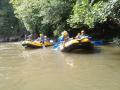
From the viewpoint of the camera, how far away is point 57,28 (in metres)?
25.0

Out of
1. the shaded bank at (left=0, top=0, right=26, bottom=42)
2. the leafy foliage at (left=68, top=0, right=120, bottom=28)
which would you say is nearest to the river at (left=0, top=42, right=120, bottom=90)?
the leafy foliage at (left=68, top=0, right=120, bottom=28)

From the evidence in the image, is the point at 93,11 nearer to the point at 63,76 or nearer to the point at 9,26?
the point at 63,76

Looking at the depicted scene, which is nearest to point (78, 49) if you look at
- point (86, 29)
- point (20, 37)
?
point (86, 29)

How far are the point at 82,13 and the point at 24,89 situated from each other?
10065mm

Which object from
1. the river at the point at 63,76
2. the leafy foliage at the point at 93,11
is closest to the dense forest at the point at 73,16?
the leafy foliage at the point at 93,11

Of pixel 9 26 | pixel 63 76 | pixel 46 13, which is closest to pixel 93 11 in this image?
pixel 63 76

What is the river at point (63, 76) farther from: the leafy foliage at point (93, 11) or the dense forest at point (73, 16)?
the dense forest at point (73, 16)

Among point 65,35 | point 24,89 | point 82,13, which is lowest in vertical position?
point 24,89

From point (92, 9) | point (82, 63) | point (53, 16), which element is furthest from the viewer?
point (53, 16)

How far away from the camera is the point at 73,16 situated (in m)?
19.2

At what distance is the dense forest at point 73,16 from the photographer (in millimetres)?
15138

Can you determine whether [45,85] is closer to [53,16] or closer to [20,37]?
[53,16]

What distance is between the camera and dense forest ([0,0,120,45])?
15138 millimetres

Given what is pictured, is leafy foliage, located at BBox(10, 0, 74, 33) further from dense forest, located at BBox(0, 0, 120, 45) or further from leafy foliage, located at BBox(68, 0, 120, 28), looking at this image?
leafy foliage, located at BBox(68, 0, 120, 28)
